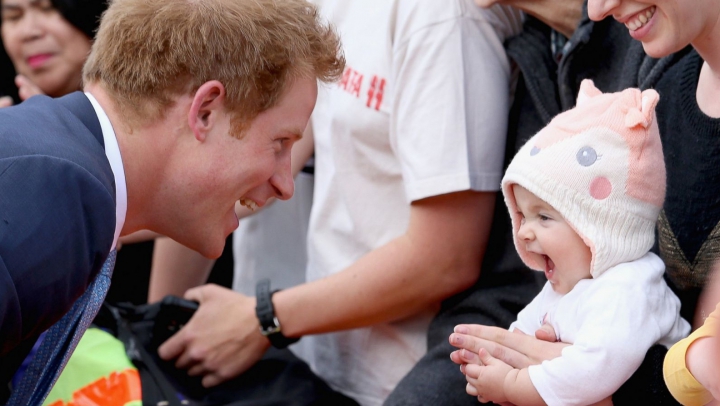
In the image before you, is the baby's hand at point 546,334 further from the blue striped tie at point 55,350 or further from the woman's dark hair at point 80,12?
the woman's dark hair at point 80,12

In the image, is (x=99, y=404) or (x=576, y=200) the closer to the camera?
(x=576, y=200)

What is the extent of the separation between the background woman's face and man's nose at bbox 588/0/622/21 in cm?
181

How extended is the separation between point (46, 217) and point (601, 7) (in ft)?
2.97

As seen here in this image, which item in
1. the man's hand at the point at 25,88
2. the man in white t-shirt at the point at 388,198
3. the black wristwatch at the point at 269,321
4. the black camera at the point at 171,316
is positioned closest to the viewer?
the man in white t-shirt at the point at 388,198

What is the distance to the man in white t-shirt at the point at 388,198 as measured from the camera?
5.96 feet

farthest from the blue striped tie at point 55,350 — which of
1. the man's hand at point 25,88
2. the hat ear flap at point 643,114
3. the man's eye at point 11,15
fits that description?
the man's eye at point 11,15

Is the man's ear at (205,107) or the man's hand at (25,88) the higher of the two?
the man's ear at (205,107)

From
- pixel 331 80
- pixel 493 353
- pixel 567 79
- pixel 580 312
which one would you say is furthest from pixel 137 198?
pixel 567 79

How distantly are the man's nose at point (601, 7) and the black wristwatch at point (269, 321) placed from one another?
999mm

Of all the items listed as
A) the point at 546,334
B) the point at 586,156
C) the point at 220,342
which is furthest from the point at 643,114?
the point at 220,342

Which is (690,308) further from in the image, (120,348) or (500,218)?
(120,348)

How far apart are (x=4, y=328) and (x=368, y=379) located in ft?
3.36

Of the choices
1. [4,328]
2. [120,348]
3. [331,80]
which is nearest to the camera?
[4,328]

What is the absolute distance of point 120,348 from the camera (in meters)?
1.91
